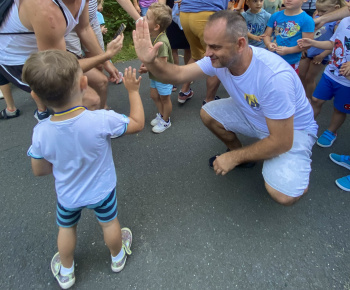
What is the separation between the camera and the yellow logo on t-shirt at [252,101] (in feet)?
6.51

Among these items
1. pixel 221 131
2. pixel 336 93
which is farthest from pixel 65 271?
pixel 336 93

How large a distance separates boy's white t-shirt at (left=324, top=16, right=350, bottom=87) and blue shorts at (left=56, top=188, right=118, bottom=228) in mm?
2443

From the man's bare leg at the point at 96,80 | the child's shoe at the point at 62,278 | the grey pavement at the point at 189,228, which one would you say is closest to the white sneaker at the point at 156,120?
the grey pavement at the point at 189,228

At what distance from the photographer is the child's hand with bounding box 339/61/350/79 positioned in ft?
7.65

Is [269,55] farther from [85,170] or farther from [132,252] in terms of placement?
[132,252]

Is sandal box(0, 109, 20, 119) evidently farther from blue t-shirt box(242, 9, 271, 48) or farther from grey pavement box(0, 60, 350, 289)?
blue t-shirt box(242, 9, 271, 48)

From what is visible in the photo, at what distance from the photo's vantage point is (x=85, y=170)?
4.71ft

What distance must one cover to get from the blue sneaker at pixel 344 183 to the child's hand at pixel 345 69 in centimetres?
93

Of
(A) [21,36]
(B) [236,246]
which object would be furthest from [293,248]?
(A) [21,36]

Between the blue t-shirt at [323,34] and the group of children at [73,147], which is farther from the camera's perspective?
the blue t-shirt at [323,34]

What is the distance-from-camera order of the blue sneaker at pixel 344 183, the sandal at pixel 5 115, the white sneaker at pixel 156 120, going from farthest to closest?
the sandal at pixel 5 115, the white sneaker at pixel 156 120, the blue sneaker at pixel 344 183

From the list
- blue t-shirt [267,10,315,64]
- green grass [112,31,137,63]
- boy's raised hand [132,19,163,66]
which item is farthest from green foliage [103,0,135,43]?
boy's raised hand [132,19,163,66]

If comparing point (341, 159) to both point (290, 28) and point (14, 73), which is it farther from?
point (14, 73)

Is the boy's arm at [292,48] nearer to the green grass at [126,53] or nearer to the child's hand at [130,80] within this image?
the child's hand at [130,80]
